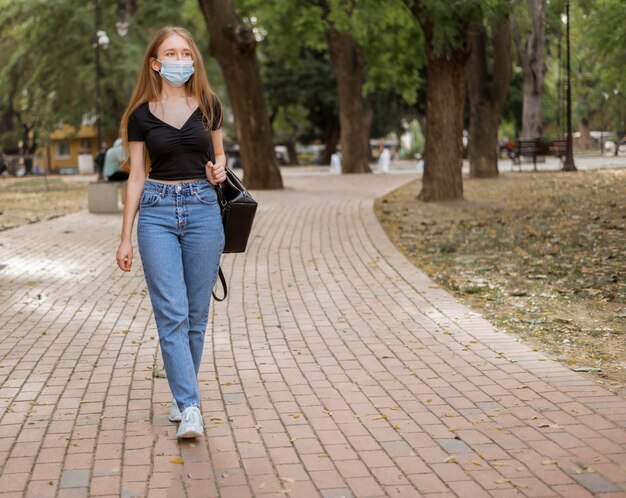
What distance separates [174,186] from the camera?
5.18 m

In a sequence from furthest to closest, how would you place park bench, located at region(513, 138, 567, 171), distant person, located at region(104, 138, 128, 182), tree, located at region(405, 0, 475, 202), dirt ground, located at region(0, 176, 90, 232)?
park bench, located at region(513, 138, 567, 171)
dirt ground, located at region(0, 176, 90, 232)
distant person, located at region(104, 138, 128, 182)
tree, located at region(405, 0, 475, 202)

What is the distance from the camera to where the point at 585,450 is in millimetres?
4934

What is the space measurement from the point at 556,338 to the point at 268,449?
10.5 feet

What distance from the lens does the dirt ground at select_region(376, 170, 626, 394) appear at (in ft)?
25.3

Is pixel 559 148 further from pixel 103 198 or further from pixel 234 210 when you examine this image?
pixel 234 210

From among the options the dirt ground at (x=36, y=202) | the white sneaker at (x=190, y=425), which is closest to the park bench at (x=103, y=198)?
the dirt ground at (x=36, y=202)

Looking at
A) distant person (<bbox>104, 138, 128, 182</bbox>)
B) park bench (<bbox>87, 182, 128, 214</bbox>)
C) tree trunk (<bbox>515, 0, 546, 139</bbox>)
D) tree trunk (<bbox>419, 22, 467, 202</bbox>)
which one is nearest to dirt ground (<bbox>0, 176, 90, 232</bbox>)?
park bench (<bbox>87, 182, 128, 214</bbox>)

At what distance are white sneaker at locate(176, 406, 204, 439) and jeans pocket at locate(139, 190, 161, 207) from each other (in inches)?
38.1

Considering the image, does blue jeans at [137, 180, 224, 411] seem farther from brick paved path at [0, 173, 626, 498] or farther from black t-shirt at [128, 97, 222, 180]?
brick paved path at [0, 173, 626, 498]

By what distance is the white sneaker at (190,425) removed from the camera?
16.7 feet

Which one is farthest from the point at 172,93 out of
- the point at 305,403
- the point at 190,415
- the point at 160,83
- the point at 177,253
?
the point at 305,403

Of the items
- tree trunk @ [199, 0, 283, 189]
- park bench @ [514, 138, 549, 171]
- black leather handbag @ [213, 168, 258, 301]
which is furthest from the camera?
park bench @ [514, 138, 549, 171]

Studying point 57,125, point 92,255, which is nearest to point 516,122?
point 57,125

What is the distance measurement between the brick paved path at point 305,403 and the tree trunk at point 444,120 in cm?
871
